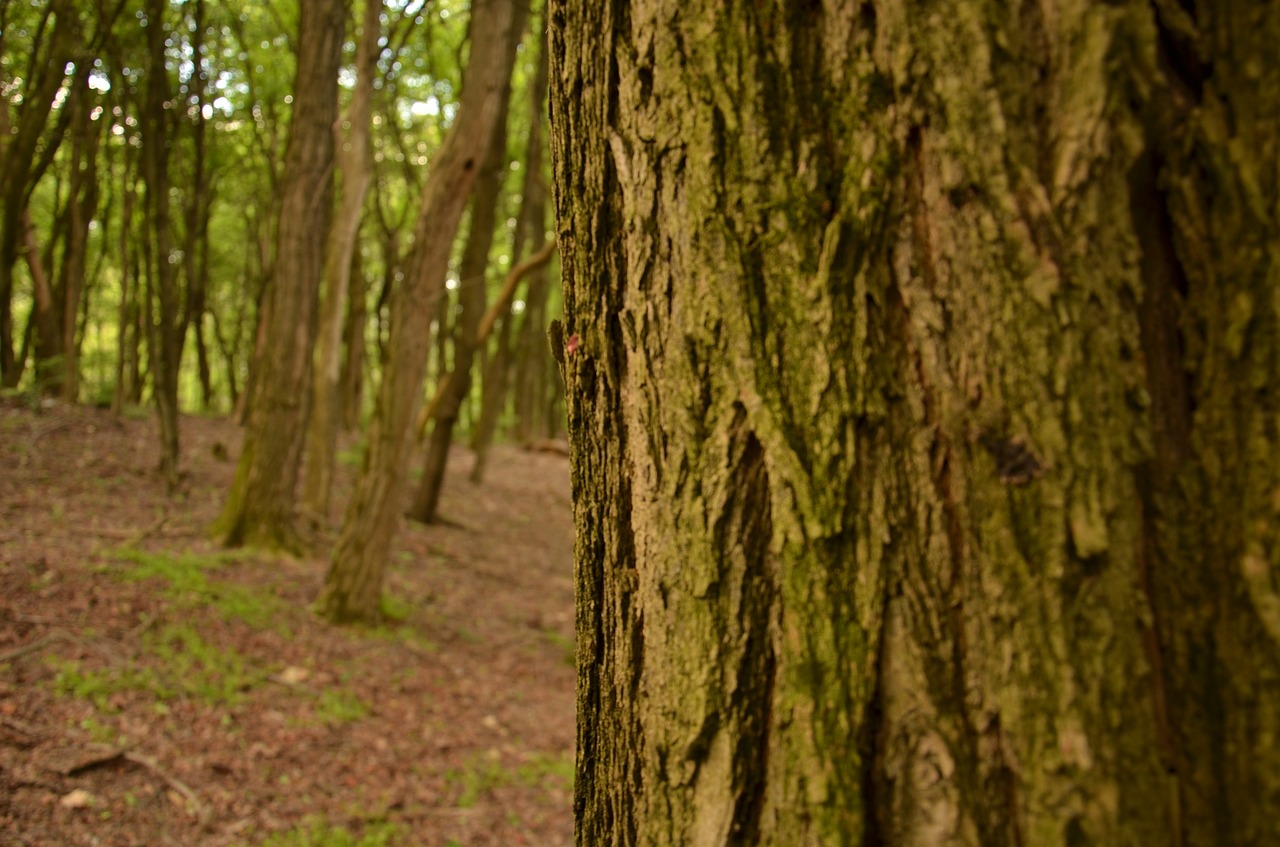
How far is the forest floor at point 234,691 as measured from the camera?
4297mm

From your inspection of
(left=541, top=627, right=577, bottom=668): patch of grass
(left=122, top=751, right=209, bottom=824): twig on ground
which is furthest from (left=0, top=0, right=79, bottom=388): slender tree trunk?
(left=122, top=751, right=209, bottom=824): twig on ground

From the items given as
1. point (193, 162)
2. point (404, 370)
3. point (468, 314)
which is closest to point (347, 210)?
point (404, 370)

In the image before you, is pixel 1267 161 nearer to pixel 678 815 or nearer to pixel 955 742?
pixel 955 742

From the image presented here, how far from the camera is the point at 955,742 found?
1071 millimetres

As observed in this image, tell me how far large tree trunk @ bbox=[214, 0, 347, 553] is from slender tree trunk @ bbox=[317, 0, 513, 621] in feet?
4.00

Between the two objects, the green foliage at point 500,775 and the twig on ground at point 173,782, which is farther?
the green foliage at point 500,775

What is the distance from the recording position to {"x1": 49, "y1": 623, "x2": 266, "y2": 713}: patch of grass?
4891 mm

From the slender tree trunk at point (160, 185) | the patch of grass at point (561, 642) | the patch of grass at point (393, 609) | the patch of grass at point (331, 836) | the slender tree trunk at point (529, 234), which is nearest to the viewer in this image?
the patch of grass at point (331, 836)

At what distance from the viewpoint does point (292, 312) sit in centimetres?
794

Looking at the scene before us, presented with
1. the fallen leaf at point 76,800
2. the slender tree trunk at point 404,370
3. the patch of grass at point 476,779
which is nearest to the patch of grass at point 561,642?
the slender tree trunk at point 404,370

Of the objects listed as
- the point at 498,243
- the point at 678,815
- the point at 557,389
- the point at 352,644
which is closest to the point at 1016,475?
the point at 678,815

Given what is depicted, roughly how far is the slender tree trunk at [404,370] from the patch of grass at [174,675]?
1267 millimetres

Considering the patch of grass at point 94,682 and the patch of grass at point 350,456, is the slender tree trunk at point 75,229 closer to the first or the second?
the patch of grass at point 350,456

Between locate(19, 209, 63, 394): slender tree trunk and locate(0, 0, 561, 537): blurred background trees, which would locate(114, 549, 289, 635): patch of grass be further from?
locate(19, 209, 63, 394): slender tree trunk
